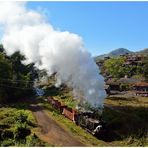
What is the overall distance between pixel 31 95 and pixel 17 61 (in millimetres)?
14223

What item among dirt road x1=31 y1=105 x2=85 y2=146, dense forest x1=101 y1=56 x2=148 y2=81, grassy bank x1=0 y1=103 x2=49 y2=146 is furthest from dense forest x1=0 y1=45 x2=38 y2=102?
dense forest x1=101 y1=56 x2=148 y2=81

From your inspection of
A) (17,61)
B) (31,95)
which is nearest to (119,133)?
(31,95)

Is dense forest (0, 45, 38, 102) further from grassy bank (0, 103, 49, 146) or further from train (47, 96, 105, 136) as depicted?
train (47, 96, 105, 136)

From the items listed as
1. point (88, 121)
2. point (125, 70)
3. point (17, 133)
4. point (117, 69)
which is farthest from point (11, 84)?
point (117, 69)

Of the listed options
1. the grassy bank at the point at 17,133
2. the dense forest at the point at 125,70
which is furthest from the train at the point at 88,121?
the dense forest at the point at 125,70

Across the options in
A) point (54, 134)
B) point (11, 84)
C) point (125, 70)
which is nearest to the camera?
point (54, 134)

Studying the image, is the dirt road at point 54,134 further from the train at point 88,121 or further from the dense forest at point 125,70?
the dense forest at point 125,70

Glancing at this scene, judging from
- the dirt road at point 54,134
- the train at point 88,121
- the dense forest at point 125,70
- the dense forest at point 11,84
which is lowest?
the dirt road at point 54,134

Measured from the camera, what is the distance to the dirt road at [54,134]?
33.3 metres

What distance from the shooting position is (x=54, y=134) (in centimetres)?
3712

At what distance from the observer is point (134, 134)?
37125mm

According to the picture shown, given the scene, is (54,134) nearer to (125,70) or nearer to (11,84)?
(11,84)

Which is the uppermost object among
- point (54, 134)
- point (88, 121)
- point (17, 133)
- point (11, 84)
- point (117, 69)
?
point (117, 69)

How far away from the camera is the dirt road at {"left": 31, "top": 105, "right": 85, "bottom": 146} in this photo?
33281 mm
